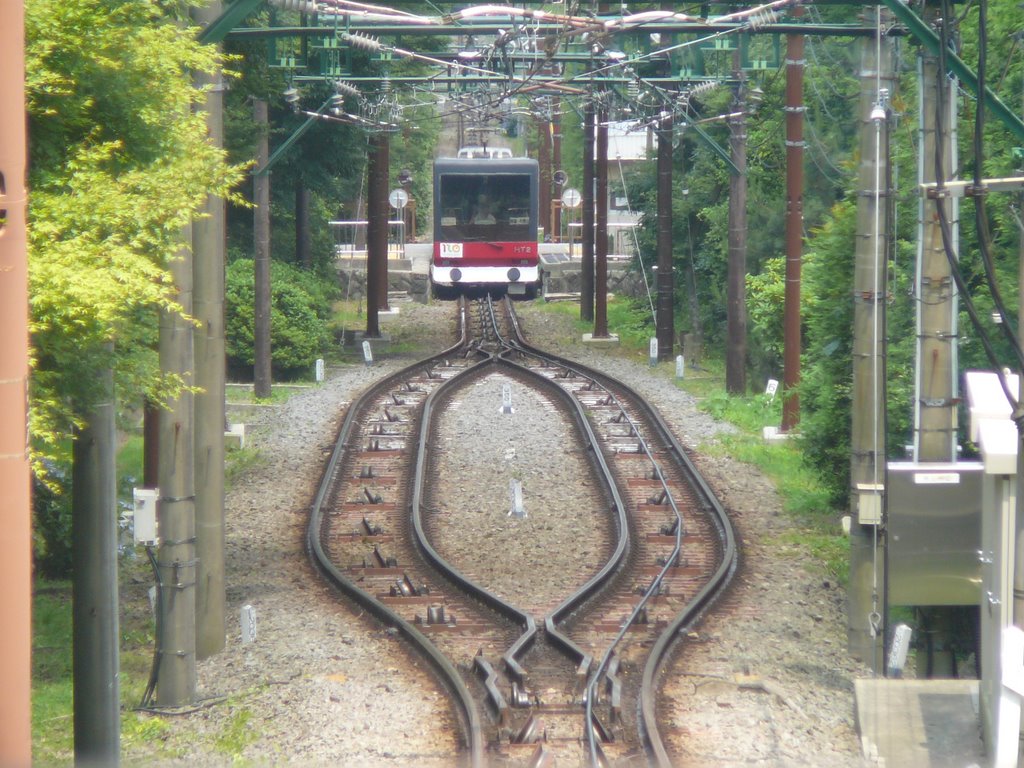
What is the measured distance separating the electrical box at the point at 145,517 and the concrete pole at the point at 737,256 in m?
11.2

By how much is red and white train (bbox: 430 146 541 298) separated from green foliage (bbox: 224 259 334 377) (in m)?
3.96

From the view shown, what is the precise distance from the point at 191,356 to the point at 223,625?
2301 mm

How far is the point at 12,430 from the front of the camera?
2.91 m

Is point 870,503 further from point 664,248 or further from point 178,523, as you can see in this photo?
point 664,248

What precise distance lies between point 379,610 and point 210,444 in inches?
70.4

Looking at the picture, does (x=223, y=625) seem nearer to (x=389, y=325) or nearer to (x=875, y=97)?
(x=875, y=97)

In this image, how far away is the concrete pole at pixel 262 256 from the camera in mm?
19141

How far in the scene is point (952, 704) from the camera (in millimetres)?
7164

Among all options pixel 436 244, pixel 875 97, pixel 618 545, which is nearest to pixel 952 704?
pixel 875 97

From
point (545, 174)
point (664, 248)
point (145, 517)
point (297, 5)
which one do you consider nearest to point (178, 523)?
point (145, 517)

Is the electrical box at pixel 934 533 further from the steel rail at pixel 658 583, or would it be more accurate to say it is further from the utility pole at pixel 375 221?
the utility pole at pixel 375 221

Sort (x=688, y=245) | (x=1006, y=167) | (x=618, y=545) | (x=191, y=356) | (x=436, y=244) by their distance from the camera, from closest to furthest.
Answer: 1. (x=191, y=356)
2. (x=1006, y=167)
3. (x=618, y=545)
4. (x=436, y=244)
5. (x=688, y=245)

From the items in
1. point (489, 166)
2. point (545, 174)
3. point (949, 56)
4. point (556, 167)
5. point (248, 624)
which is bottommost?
point (248, 624)

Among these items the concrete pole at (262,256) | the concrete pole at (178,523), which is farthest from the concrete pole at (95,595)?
the concrete pole at (262,256)
